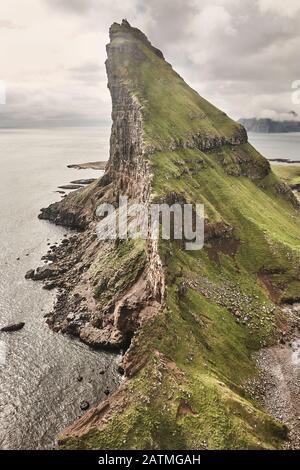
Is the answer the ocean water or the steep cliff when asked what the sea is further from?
the steep cliff

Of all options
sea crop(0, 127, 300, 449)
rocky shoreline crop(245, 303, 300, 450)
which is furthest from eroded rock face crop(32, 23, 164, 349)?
rocky shoreline crop(245, 303, 300, 450)

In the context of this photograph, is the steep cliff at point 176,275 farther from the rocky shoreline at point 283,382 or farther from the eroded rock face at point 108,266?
the rocky shoreline at point 283,382

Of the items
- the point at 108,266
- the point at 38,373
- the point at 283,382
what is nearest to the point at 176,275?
the point at 108,266

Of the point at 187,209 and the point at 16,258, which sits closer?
the point at 187,209

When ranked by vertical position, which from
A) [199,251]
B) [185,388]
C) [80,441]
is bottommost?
[80,441]

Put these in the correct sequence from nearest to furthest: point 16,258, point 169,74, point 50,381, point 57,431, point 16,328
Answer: point 57,431
point 50,381
point 16,328
point 16,258
point 169,74

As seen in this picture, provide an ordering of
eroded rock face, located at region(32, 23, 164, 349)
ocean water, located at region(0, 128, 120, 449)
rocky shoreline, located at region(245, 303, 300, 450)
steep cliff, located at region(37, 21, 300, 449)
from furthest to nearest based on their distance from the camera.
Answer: eroded rock face, located at region(32, 23, 164, 349) → ocean water, located at region(0, 128, 120, 449) → rocky shoreline, located at region(245, 303, 300, 450) → steep cliff, located at region(37, 21, 300, 449)

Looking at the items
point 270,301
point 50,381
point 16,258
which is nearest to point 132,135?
point 16,258
